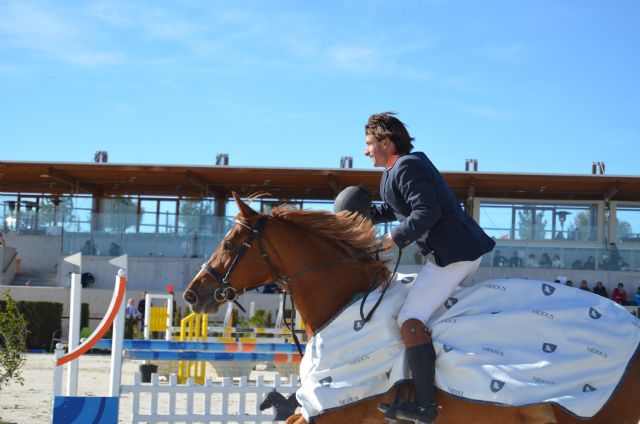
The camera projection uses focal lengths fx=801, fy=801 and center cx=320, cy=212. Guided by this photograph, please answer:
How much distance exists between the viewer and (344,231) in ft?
17.6

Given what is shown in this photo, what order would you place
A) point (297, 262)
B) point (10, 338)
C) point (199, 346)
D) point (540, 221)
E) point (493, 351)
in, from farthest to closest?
1. point (540, 221)
2. point (199, 346)
3. point (10, 338)
4. point (297, 262)
5. point (493, 351)

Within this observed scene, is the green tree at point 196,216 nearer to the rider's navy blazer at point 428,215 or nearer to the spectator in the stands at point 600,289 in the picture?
the spectator in the stands at point 600,289

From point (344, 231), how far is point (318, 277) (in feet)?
1.21

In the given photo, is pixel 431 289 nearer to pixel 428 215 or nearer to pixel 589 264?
pixel 428 215

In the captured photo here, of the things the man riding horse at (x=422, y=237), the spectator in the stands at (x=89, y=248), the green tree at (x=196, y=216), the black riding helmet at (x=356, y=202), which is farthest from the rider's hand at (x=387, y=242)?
the spectator in the stands at (x=89, y=248)

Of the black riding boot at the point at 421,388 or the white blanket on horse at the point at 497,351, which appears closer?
the black riding boot at the point at 421,388

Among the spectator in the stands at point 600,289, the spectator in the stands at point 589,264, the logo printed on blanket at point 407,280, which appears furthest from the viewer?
the spectator in the stands at point 589,264

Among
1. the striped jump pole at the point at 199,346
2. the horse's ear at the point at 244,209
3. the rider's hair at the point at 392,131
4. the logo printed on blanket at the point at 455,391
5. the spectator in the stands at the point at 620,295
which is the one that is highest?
the rider's hair at the point at 392,131

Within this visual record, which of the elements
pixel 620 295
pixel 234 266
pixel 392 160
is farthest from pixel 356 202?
pixel 620 295

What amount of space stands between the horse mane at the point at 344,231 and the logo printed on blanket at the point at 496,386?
0.99m

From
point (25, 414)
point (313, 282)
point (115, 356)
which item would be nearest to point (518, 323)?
point (313, 282)

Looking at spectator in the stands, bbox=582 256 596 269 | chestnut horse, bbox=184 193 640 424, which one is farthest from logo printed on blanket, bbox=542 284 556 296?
spectator in the stands, bbox=582 256 596 269

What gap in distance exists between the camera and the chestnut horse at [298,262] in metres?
5.18

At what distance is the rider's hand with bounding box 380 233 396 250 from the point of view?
16.8 ft
